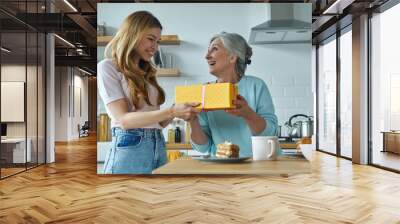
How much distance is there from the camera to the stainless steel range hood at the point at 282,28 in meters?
5.39

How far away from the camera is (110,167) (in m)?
5.06

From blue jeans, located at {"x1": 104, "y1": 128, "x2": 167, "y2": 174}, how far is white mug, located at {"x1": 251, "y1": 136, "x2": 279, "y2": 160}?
3.29ft

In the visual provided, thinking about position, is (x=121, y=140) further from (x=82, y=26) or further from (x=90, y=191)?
(x=82, y=26)

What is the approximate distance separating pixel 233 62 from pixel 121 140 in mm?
1519

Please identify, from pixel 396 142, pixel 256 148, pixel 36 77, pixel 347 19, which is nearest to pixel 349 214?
pixel 256 148

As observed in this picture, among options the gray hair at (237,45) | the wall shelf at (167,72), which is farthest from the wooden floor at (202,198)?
the gray hair at (237,45)

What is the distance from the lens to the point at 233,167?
4227mm

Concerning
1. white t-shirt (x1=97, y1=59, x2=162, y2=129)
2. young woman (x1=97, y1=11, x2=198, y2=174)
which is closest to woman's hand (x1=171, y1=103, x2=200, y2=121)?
young woman (x1=97, y1=11, x2=198, y2=174)

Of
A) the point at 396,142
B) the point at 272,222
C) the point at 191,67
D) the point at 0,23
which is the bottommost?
the point at 272,222

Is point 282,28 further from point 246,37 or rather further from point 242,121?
point 242,121

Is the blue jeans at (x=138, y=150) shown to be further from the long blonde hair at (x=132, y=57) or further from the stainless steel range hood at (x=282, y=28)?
the stainless steel range hood at (x=282, y=28)

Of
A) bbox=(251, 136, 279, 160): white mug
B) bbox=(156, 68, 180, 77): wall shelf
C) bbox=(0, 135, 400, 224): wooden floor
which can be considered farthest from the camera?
bbox=(156, 68, 180, 77): wall shelf

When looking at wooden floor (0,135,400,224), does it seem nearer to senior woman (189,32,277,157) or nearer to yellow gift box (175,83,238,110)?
senior woman (189,32,277,157)

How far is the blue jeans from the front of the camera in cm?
469
